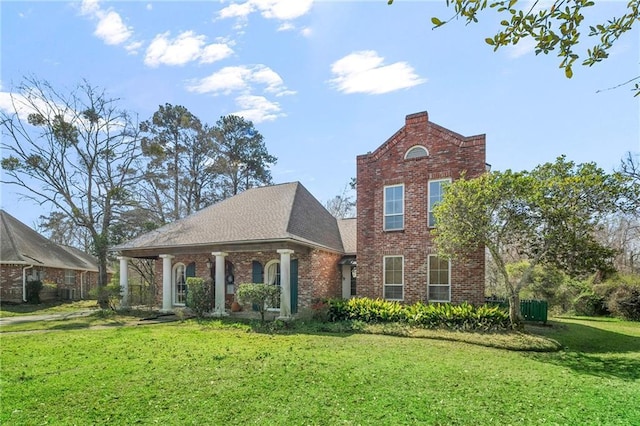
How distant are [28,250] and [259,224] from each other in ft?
59.0

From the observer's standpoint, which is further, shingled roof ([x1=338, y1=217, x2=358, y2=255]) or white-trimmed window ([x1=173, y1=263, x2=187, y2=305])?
white-trimmed window ([x1=173, y1=263, x2=187, y2=305])

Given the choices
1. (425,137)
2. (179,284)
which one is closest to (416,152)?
(425,137)

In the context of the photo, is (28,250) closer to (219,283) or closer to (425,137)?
(219,283)

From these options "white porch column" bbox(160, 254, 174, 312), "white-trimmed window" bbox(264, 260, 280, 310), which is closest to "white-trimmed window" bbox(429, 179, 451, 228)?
"white-trimmed window" bbox(264, 260, 280, 310)

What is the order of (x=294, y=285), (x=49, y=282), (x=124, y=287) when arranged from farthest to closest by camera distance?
1. (x=49, y=282)
2. (x=124, y=287)
3. (x=294, y=285)

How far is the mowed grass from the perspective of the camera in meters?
4.91

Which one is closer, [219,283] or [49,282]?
[219,283]

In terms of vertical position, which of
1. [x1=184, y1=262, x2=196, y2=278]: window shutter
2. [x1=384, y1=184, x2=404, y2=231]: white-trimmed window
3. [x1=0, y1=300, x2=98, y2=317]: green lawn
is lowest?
[x1=0, y1=300, x2=98, y2=317]: green lawn

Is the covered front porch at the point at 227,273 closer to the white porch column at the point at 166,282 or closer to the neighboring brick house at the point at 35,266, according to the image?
the white porch column at the point at 166,282

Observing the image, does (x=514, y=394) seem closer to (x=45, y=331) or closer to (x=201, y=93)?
(x=45, y=331)

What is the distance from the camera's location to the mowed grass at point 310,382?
4.91m

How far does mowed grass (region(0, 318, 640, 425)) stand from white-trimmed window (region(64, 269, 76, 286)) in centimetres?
1886

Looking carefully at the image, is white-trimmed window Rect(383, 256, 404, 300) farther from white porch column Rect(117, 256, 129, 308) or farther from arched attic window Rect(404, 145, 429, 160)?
white porch column Rect(117, 256, 129, 308)

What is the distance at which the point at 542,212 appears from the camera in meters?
10.3
